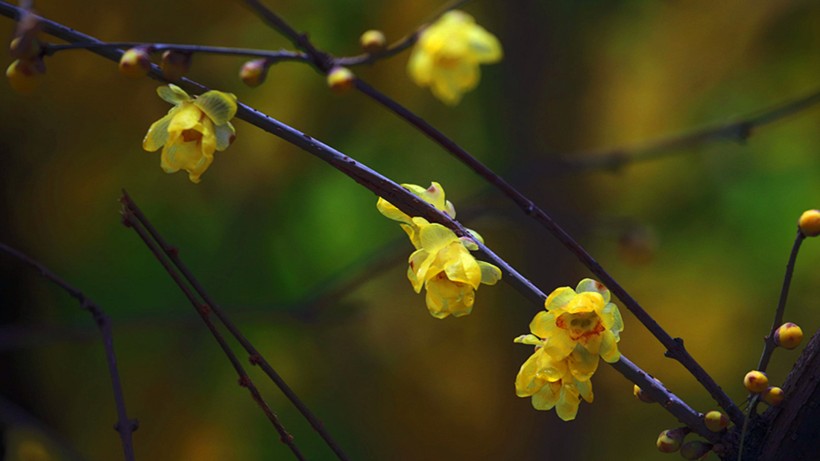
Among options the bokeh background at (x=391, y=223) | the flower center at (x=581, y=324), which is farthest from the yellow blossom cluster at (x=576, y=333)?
the bokeh background at (x=391, y=223)

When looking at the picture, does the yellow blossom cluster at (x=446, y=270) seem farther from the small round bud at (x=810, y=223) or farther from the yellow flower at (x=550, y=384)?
the small round bud at (x=810, y=223)

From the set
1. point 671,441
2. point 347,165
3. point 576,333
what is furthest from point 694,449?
point 347,165

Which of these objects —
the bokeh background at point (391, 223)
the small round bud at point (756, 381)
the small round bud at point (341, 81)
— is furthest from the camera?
the bokeh background at point (391, 223)

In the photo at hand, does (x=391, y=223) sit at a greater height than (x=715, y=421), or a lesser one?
greater

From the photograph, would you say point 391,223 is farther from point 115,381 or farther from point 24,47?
point 24,47

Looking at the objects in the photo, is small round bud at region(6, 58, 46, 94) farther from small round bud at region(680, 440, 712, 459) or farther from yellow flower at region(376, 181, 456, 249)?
small round bud at region(680, 440, 712, 459)

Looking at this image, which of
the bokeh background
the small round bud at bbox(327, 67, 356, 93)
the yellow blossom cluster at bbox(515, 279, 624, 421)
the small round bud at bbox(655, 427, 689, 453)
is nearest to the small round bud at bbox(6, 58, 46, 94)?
the small round bud at bbox(327, 67, 356, 93)
